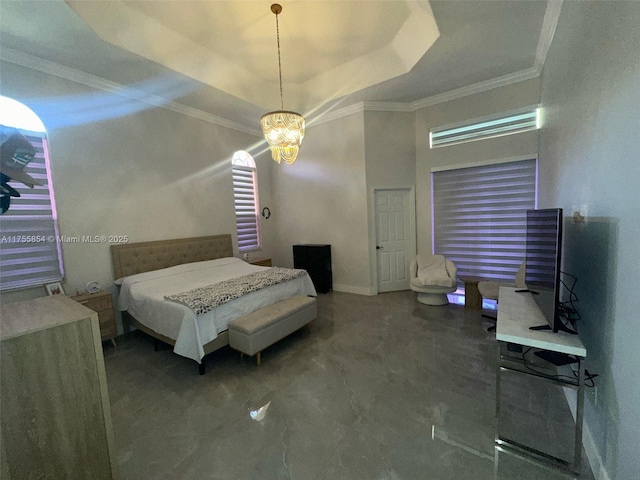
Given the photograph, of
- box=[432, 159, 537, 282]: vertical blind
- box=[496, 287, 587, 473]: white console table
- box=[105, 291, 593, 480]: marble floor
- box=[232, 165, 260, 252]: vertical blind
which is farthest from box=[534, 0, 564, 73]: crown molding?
box=[232, 165, 260, 252]: vertical blind

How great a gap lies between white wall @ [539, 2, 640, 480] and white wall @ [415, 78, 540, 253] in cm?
192

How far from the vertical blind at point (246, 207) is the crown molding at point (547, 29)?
4739 mm

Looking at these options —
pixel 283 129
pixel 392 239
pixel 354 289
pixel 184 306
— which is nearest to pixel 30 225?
pixel 184 306

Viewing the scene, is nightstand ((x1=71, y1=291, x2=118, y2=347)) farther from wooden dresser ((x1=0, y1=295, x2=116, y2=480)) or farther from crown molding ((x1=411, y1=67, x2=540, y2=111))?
crown molding ((x1=411, y1=67, x2=540, y2=111))

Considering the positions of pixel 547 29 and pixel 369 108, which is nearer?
pixel 547 29

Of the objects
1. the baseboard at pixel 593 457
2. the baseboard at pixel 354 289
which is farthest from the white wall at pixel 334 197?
the baseboard at pixel 593 457

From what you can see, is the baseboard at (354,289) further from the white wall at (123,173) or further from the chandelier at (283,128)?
the chandelier at (283,128)

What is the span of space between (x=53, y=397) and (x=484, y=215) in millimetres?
5034

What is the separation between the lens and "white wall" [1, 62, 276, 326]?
3.08 m

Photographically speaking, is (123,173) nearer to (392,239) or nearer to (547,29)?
(392,239)

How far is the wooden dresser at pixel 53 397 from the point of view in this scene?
112 centimetres

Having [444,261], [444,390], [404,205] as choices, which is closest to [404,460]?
[444,390]

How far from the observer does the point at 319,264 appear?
202 inches

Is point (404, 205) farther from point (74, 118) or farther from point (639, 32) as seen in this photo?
point (74, 118)
